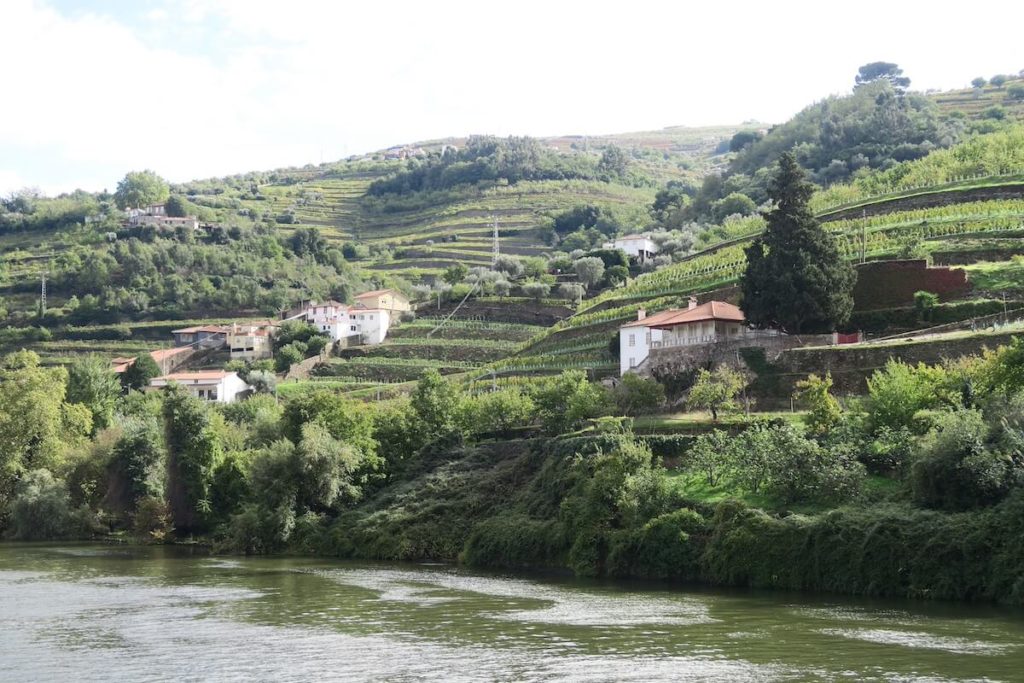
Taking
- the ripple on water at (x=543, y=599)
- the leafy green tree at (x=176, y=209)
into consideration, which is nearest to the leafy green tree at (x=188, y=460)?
the ripple on water at (x=543, y=599)

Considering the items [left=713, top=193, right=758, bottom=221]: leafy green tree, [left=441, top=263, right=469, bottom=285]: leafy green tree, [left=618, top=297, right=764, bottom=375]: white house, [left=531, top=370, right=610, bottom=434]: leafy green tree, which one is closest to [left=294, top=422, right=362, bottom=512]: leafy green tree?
[left=531, top=370, right=610, bottom=434]: leafy green tree

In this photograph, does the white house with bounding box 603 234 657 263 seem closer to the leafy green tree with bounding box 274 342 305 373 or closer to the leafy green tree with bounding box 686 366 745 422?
the leafy green tree with bounding box 274 342 305 373

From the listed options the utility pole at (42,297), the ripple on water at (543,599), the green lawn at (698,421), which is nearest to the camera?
the ripple on water at (543,599)

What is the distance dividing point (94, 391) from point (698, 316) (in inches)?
1910

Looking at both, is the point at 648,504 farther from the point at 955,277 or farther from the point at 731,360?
the point at 955,277

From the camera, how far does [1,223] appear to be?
180875 millimetres

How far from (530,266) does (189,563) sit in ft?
258

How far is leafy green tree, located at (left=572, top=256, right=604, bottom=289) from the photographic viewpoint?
12744cm

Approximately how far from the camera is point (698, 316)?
7588 centimetres

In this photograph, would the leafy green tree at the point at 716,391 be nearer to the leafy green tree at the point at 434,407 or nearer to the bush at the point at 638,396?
the bush at the point at 638,396

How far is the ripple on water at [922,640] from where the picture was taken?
3366cm

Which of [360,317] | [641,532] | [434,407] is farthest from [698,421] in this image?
[360,317]

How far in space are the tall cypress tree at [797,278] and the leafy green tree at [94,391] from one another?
163 feet

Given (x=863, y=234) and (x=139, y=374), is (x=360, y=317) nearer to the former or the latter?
(x=139, y=374)
